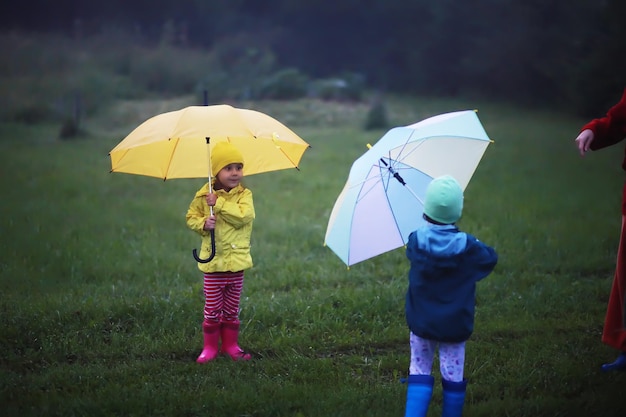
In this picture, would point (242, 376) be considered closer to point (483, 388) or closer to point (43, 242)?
point (483, 388)

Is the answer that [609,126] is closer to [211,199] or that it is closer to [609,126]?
[609,126]

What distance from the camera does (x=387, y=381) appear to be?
441cm

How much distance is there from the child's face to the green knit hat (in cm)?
135

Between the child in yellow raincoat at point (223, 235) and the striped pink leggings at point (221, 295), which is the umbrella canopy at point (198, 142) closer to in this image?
the child in yellow raincoat at point (223, 235)

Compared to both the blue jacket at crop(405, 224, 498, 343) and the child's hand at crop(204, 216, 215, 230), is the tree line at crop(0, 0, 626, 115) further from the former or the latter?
the blue jacket at crop(405, 224, 498, 343)

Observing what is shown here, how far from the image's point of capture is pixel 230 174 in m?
4.37

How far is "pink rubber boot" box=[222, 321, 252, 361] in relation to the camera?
4617 millimetres

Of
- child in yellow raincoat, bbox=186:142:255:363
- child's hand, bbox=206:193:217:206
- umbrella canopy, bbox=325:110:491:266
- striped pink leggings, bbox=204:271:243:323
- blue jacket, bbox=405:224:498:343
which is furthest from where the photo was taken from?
striped pink leggings, bbox=204:271:243:323

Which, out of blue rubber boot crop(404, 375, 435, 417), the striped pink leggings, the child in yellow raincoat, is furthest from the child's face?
blue rubber boot crop(404, 375, 435, 417)

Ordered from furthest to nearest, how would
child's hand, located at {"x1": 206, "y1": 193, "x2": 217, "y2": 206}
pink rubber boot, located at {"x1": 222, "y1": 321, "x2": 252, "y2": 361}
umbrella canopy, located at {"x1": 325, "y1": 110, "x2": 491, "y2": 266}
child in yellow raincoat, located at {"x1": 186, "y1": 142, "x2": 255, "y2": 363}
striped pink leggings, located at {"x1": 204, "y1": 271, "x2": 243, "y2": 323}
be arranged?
1. pink rubber boot, located at {"x1": 222, "y1": 321, "x2": 252, "y2": 361}
2. striped pink leggings, located at {"x1": 204, "y1": 271, "x2": 243, "y2": 323}
3. child in yellow raincoat, located at {"x1": 186, "y1": 142, "x2": 255, "y2": 363}
4. child's hand, located at {"x1": 206, "y1": 193, "x2": 217, "y2": 206}
5. umbrella canopy, located at {"x1": 325, "y1": 110, "x2": 491, "y2": 266}

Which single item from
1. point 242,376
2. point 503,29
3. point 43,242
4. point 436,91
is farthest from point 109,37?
point 242,376

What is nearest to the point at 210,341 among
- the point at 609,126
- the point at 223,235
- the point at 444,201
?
the point at 223,235

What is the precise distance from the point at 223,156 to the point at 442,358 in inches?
66.7

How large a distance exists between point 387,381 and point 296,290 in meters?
1.69
